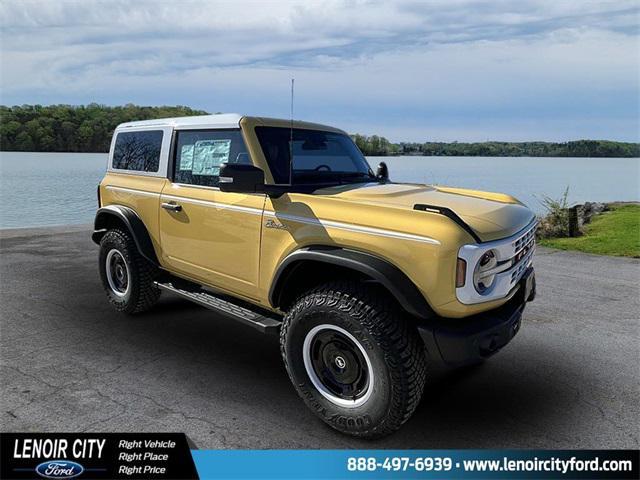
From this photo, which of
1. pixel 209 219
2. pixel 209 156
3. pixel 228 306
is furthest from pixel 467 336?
pixel 209 156

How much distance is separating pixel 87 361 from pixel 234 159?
217 cm

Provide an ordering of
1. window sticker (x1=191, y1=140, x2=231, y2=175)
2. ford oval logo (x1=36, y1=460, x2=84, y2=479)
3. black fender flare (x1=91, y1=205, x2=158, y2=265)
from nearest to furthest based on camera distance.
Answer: ford oval logo (x1=36, y1=460, x2=84, y2=479) → window sticker (x1=191, y1=140, x2=231, y2=175) → black fender flare (x1=91, y1=205, x2=158, y2=265)

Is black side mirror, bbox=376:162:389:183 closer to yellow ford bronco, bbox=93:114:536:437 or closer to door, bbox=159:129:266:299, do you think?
yellow ford bronco, bbox=93:114:536:437

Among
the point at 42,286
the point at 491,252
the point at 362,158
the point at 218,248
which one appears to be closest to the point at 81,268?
the point at 42,286

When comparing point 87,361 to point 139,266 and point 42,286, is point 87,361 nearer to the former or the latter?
point 139,266

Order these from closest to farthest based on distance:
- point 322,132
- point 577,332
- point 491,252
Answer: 1. point 491,252
2. point 322,132
3. point 577,332

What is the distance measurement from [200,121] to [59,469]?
3.00 meters

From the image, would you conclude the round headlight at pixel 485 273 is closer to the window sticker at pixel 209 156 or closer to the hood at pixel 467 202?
the hood at pixel 467 202

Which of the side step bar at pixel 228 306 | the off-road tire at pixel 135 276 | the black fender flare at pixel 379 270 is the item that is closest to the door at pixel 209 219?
the side step bar at pixel 228 306

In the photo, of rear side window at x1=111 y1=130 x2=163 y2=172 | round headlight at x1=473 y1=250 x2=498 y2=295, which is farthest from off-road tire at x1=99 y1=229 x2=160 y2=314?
round headlight at x1=473 y1=250 x2=498 y2=295

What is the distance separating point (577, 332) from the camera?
4996 mm

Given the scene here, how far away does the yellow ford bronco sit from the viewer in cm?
284

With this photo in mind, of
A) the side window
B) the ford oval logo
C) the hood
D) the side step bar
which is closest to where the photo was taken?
the ford oval logo

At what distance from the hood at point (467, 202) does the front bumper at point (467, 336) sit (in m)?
0.53
